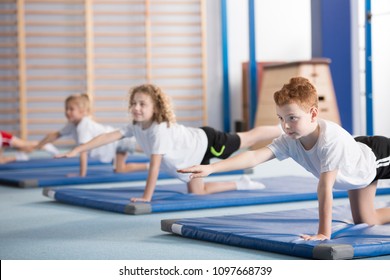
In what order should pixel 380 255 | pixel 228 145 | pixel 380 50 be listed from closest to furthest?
pixel 380 255 < pixel 228 145 < pixel 380 50

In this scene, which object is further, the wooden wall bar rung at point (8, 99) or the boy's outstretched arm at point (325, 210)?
the wooden wall bar rung at point (8, 99)

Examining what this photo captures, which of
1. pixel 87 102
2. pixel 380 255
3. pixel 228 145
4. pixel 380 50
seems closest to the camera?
pixel 380 255

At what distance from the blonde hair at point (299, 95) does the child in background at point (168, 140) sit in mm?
1435

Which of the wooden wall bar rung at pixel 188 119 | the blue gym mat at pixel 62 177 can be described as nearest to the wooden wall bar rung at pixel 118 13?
the wooden wall bar rung at pixel 188 119

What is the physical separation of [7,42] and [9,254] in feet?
26.2

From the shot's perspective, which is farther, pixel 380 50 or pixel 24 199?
pixel 380 50

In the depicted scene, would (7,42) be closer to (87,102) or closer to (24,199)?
(87,102)

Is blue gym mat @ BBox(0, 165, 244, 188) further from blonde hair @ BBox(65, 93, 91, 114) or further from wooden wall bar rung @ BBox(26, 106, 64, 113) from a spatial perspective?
wooden wall bar rung @ BBox(26, 106, 64, 113)

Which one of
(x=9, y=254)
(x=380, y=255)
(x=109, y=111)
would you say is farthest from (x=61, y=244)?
(x=109, y=111)

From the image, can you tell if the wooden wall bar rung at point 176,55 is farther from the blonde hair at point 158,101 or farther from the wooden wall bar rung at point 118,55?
the blonde hair at point 158,101

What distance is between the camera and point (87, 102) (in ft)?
19.7

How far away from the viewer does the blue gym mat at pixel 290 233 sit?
2660mm

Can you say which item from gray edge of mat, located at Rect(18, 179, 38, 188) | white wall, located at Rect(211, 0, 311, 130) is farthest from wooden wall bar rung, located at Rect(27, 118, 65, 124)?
gray edge of mat, located at Rect(18, 179, 38, 188)

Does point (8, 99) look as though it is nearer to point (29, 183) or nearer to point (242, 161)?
point (29, 183)
